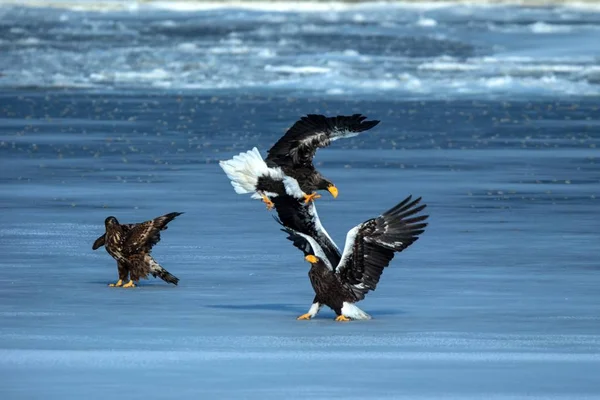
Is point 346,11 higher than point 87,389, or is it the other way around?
point 346,11

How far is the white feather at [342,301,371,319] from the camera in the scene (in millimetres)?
9969

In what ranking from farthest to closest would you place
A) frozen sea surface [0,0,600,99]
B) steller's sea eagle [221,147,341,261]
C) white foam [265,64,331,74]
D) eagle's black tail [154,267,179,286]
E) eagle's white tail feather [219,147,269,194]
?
white foam [265,64,331,74] < frozen sea surface [0,0,600,99] < eagle's black tail [154,267,179,286] < eagle's white tail feather [219,147,269,194] < steller's sea eagle [221,147,341,261]

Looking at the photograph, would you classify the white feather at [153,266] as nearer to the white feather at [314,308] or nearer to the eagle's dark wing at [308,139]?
the eagle's dark wing at [308,139]

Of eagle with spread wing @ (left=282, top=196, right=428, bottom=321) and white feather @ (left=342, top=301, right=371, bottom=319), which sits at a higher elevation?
eagle with spread wing @ (left=282, top=196, right=428, bottom=321)

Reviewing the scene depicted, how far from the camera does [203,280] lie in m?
11.5

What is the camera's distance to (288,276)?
11.8 m

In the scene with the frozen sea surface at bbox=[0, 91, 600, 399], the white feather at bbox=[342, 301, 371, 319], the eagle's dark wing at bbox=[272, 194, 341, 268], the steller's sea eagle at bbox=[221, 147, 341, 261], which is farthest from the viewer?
the steller's sea eagle at bbox=[221, 147, 341, 261]

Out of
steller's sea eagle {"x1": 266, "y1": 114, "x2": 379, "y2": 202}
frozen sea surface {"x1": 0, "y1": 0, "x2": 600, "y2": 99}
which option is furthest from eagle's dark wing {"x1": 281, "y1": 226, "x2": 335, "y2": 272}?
frozen sea surface {"x1": 0, "y1": 0, "x2": 600, "y2": 99}

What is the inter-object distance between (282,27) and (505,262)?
5629cm

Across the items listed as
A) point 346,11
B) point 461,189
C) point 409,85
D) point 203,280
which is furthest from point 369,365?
point 346,11

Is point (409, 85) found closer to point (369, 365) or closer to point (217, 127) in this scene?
point (217, 127)

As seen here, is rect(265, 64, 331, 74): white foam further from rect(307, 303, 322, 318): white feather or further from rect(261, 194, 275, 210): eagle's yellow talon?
rect(307, 303, 322, 318): white feather

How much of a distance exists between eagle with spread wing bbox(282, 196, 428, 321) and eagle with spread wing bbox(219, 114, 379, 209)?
3.03ft

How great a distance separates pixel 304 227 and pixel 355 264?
0.75m
